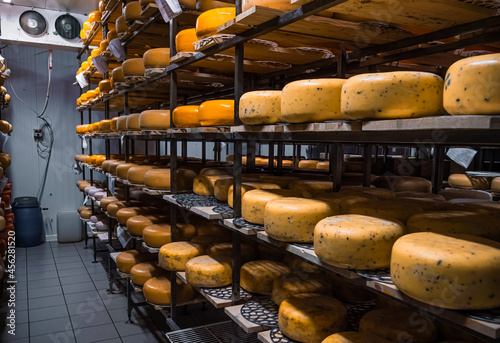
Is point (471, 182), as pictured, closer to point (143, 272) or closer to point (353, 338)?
point (353, 338)

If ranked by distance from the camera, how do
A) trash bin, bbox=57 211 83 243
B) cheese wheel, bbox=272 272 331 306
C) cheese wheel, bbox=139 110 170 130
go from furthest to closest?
trash bin, bbox=57 211 83 243 < cheese wheel, bbox=139 110 170 130 < cheese wheel, bbox=272 272 331 306

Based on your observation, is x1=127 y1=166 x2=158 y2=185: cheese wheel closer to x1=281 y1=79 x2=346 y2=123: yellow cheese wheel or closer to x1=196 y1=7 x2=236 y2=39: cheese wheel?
x1=196 y1=7 x2=236 y2=39: cheese wheel

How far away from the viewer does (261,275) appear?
2037 millimetres

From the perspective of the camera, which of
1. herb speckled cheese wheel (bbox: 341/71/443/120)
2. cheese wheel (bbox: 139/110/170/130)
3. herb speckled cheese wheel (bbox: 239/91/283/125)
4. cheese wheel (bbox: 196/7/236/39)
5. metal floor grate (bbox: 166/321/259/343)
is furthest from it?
cheese wheel (bbox: 139/110/170/130)

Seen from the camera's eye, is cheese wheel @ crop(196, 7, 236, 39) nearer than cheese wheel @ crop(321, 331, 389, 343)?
No

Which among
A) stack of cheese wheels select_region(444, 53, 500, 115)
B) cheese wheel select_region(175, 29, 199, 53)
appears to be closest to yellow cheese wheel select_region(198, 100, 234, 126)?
cheese wheel select_region(175, 29, 199, 53)

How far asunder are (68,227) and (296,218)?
5535 millimetres

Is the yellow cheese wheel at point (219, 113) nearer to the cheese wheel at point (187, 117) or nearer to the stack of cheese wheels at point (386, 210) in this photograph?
the cheese wheel at point (187, 117)

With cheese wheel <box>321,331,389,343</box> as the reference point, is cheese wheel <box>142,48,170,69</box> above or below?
above

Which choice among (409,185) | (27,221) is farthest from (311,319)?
(27,221)

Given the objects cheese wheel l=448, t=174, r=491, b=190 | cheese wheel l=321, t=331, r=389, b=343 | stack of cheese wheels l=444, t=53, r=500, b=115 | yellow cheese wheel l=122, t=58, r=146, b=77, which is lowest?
cheese wheel l=321, t=331, r=389, b=343

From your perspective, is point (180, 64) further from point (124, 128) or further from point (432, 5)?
point (432, 5)

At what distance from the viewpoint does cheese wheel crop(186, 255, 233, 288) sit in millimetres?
2201

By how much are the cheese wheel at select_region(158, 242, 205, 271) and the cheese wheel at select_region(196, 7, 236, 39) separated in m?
1.31
